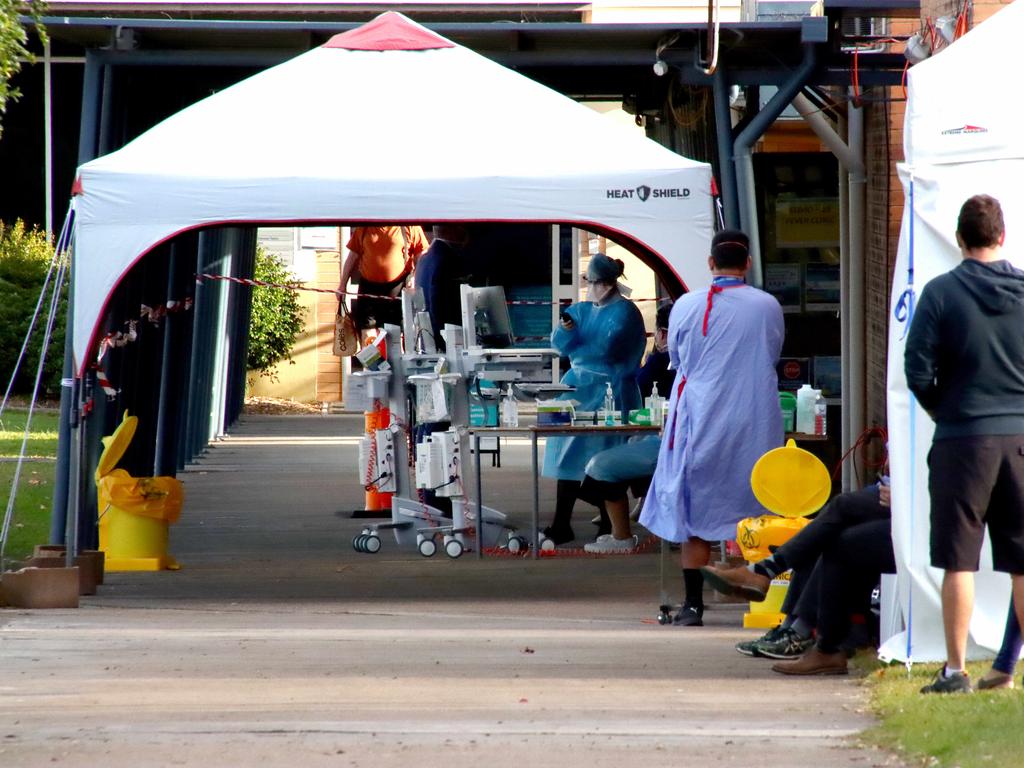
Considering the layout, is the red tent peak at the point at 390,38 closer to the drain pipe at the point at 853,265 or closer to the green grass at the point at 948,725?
the drain pipe at the point at 853,265

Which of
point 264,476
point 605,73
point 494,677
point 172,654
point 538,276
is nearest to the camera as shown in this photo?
point 494,677

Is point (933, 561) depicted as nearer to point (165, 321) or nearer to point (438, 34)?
point (438, 34)

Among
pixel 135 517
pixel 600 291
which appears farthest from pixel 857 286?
pixel 135 517

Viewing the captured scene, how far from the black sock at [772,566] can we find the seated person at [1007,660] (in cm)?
112

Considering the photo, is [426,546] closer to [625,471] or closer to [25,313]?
[625,471]

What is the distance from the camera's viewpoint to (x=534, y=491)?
10.9 meters

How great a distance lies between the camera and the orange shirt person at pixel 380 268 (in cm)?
1441

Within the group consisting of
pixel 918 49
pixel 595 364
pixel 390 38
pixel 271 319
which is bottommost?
pixel 595 364

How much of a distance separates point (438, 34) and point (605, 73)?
3.02 m

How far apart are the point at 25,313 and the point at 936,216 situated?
1583 centimetres

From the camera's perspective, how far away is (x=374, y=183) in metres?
8.94

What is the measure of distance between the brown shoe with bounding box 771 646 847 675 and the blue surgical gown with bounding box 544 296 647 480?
4455mm

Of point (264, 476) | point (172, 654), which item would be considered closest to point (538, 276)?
point (264, 476)

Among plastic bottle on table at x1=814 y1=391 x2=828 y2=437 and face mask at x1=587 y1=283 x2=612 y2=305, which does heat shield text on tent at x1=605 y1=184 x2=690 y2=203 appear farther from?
face mask at x1=587 y1=283 x2=612 y2=305
